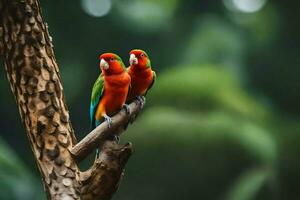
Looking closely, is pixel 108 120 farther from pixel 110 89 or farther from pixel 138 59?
pixel 138 59

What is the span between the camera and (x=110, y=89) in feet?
8.14

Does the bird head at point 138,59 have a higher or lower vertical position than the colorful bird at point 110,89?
higher

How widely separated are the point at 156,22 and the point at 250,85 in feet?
4.26

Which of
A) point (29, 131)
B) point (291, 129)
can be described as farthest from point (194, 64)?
point (29, 131)

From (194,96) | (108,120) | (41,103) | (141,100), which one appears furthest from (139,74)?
(194,96)

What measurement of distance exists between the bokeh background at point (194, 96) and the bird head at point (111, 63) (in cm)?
438

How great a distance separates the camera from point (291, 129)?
790 centimetres

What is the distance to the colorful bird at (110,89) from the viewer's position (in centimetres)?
241

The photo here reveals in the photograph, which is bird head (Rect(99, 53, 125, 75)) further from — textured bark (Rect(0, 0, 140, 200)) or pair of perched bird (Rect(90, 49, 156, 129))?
textured bark (Rect(0, 0, 140, 200))

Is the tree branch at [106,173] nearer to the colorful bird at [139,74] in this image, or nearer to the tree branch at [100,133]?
the tree branch at [100,133]

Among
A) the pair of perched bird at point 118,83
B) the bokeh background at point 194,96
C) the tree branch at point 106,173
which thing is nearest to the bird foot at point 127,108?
the pair of perched bird at point 118,83

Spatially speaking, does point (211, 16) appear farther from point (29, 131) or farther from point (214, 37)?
point (29, 131)

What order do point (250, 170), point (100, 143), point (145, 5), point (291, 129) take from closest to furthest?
point (100, 143) → point (250, 170) → point (291, 129) → point (145, 5)

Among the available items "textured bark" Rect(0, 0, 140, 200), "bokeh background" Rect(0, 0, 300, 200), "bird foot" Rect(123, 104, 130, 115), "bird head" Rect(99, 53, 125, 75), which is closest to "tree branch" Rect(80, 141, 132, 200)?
"textured bark" Rect(0, 0, 140, 200)
